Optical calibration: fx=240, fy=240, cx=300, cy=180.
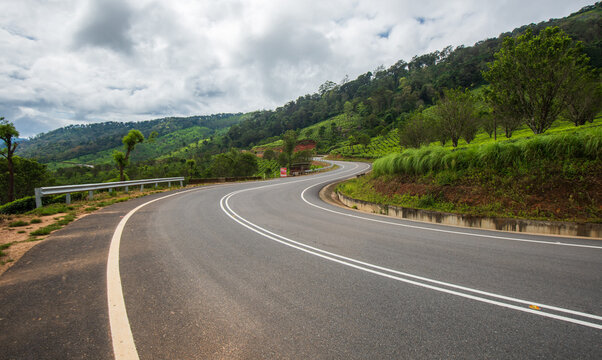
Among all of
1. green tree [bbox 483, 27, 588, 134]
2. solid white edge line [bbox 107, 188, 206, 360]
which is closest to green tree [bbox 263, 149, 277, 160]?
green tree [bbox 483, 27, 588, 134]

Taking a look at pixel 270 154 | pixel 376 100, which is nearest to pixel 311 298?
pixel 270 154

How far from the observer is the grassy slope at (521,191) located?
6.80m

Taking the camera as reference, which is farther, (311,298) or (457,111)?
(457,111)

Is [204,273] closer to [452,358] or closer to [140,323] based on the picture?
[140,323]

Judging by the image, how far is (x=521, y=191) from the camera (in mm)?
7914

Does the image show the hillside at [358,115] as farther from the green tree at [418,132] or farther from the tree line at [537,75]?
the tree line at [537,75]

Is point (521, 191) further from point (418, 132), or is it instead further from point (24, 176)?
point (24, 176)

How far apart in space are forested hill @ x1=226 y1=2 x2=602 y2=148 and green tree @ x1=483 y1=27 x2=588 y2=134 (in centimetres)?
6155

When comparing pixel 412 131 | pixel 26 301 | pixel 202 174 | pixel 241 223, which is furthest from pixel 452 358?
pixel 202 174

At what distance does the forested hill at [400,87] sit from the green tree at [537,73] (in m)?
61.5

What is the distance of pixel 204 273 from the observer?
4035 millimetres

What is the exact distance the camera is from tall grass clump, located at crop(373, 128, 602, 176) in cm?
758

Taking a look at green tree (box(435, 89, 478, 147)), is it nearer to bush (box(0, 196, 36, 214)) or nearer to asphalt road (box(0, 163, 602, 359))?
asphalt road (box(0, 163, 602, 359))

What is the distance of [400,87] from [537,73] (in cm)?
12636
